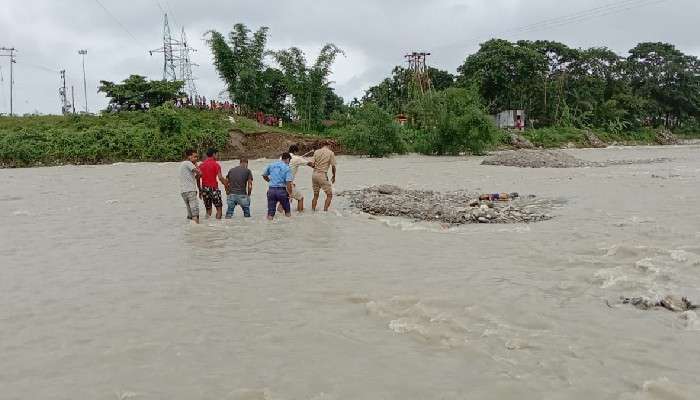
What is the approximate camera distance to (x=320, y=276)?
714 cm

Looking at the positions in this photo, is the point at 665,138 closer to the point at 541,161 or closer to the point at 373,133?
the point at 373,133

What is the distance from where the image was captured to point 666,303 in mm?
5527

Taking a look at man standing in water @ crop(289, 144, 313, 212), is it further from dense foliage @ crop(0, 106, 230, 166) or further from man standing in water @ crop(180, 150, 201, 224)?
dense foliage @ crop(0, 106, 230, 166)

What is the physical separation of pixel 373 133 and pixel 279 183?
24801 mm

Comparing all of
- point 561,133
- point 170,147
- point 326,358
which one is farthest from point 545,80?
point 326,358

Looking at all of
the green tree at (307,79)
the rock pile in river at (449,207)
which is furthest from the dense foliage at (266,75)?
the rock pile in river at (449,207)

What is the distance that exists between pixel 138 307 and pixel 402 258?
368 centimetres

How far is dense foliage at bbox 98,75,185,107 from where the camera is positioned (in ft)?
142

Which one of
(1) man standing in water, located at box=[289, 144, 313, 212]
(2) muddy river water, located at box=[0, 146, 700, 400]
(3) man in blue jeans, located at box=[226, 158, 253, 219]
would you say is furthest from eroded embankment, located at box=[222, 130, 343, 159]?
(2) muddy river water, located at box=[0, 146, 700, 400]

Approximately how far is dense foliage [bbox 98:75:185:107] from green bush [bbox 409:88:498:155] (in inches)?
799

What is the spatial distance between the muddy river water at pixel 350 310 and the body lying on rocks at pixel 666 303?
0.20 metres

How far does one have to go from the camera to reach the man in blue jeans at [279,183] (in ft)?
38.5

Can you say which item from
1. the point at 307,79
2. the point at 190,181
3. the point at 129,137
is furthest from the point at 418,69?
the point at 190,181

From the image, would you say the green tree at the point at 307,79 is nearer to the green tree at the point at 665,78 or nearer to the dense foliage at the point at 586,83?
the dense foliage at the point at 586,83
